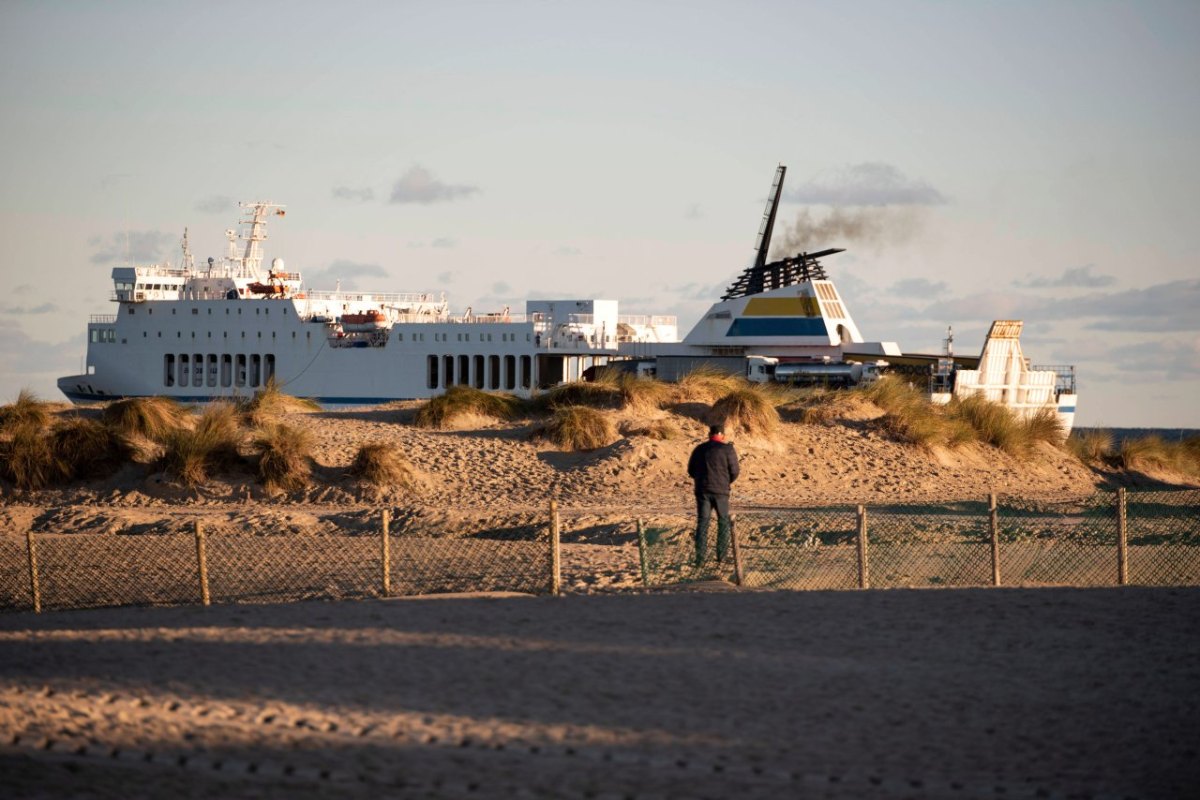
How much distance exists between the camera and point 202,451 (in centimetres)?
2512

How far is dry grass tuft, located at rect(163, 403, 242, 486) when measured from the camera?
24841 millimetres

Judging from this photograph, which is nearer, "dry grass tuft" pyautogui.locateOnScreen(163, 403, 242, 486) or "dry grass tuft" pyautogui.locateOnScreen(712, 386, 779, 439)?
"dry grass tuft" pyautogui.locateOnScreen(163, 403, 242, 486)

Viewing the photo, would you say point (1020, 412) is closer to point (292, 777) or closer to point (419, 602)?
point (419, 602)

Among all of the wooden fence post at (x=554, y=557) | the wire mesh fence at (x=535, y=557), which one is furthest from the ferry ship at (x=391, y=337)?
the wooden fence post at (x=554, y=557)

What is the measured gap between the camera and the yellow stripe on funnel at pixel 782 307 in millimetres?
50281

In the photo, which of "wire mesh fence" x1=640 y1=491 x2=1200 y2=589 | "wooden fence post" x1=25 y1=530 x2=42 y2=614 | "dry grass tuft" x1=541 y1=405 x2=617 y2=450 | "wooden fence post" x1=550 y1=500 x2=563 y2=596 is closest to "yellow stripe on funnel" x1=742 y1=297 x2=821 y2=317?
"dry grass tuft" x1=541 y1=405 x2=617 y2=450

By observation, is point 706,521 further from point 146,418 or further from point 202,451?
point 146,418

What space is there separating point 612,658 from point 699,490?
5.49 m

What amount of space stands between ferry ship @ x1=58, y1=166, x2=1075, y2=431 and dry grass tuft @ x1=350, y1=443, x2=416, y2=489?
70.5ft

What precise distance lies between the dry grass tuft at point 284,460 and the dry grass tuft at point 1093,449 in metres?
18.4

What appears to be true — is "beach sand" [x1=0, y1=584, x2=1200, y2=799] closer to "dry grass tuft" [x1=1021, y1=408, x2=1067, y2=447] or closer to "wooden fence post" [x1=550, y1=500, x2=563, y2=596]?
"wooden fence post" [x1=550, y1=500, x2=563, y2=596]

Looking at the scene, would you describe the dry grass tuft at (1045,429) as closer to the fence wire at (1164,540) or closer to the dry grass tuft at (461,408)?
the fence wire at (1164,540)

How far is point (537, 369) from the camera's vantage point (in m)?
53.4

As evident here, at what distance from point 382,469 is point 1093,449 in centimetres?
1857
